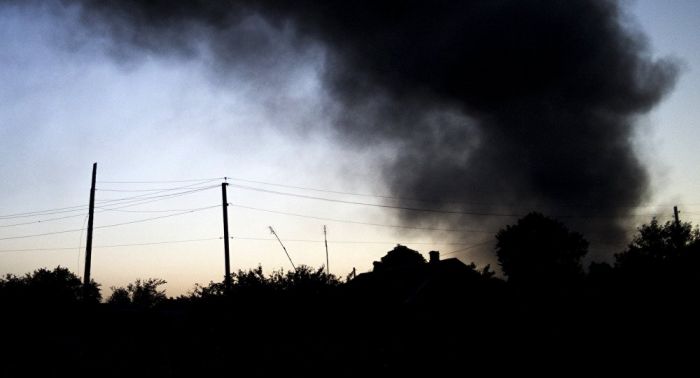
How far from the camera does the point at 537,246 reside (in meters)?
78.6

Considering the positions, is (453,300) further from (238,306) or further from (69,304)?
(69,304)

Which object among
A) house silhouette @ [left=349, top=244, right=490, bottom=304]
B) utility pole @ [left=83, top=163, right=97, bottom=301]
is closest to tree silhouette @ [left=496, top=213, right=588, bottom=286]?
house silhouette @ [left=349, top=244, right=490, bottom=304]

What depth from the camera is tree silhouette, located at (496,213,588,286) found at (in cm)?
7825

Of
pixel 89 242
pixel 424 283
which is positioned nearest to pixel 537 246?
pixel 424 283

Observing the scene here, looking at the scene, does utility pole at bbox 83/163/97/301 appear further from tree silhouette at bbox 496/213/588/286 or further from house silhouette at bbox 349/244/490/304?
tree silhouette at bbox 496/213/588/286

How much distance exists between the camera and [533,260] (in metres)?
78.0

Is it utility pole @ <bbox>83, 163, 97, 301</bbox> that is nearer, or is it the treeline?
the treeline

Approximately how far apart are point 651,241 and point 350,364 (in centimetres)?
7336

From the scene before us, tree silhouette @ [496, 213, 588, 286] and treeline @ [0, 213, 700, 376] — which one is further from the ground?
tree silhouette @ [496, 213, 588, 286]

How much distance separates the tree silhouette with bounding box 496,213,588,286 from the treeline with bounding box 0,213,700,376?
48.8 meters


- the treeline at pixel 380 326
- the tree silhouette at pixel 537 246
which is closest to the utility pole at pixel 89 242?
the treeline at pixel 380 326

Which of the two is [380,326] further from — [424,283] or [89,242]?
[89,242]

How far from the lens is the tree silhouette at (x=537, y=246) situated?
78250 millimetres

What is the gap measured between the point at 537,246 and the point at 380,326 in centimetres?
5856
